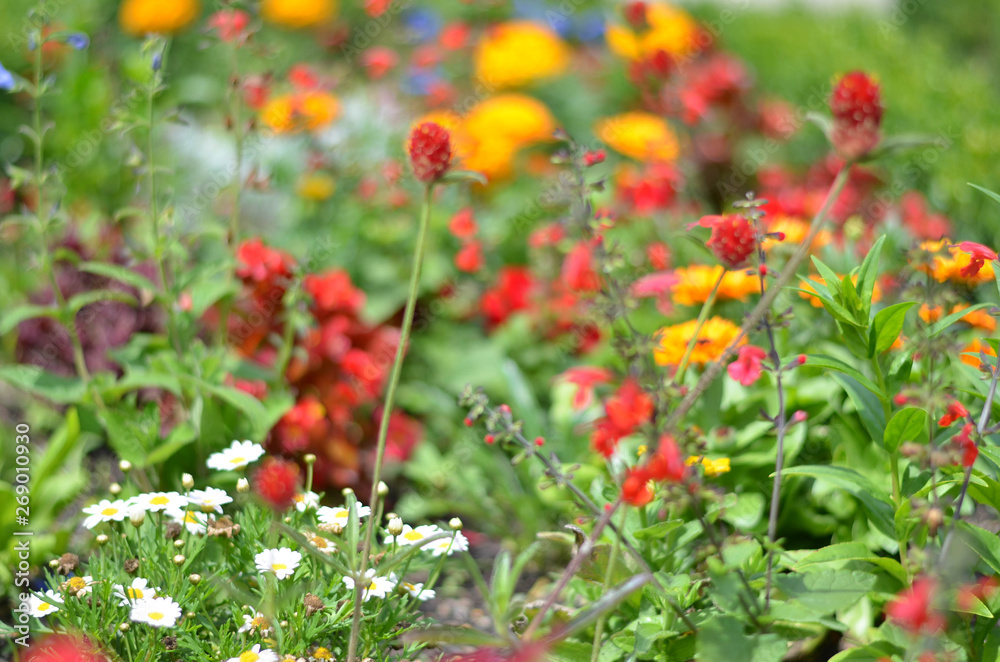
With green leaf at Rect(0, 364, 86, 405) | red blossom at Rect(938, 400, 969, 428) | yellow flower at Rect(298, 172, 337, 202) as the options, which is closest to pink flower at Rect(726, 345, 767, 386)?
Result: red blossom at Rect(938, 400, 969, 428)

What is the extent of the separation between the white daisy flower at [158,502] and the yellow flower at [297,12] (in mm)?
4698

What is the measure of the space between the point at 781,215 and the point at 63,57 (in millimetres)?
3834

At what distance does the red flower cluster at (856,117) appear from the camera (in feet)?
3.94

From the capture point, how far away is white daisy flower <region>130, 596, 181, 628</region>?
4.63 ft

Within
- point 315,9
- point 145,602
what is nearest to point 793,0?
point 315,9

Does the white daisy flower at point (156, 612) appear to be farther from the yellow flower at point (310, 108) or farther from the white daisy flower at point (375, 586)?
the yellow flower at point (310, 108)

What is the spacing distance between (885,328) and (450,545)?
0.95 m

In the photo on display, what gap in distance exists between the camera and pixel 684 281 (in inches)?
85.7

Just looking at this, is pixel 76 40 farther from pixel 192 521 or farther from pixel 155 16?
pixel 155 16

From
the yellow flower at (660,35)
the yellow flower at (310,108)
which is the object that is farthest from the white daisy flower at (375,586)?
the yellow flower at (660,35)

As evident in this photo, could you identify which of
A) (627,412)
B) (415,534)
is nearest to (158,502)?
(415,534)

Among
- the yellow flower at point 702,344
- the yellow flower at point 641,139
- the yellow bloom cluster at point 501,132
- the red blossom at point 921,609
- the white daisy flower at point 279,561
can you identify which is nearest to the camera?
the red blossom at point 921,609

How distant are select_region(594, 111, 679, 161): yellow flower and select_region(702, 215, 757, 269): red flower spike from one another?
2.20 meters

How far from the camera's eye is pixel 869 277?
1.68 meters
